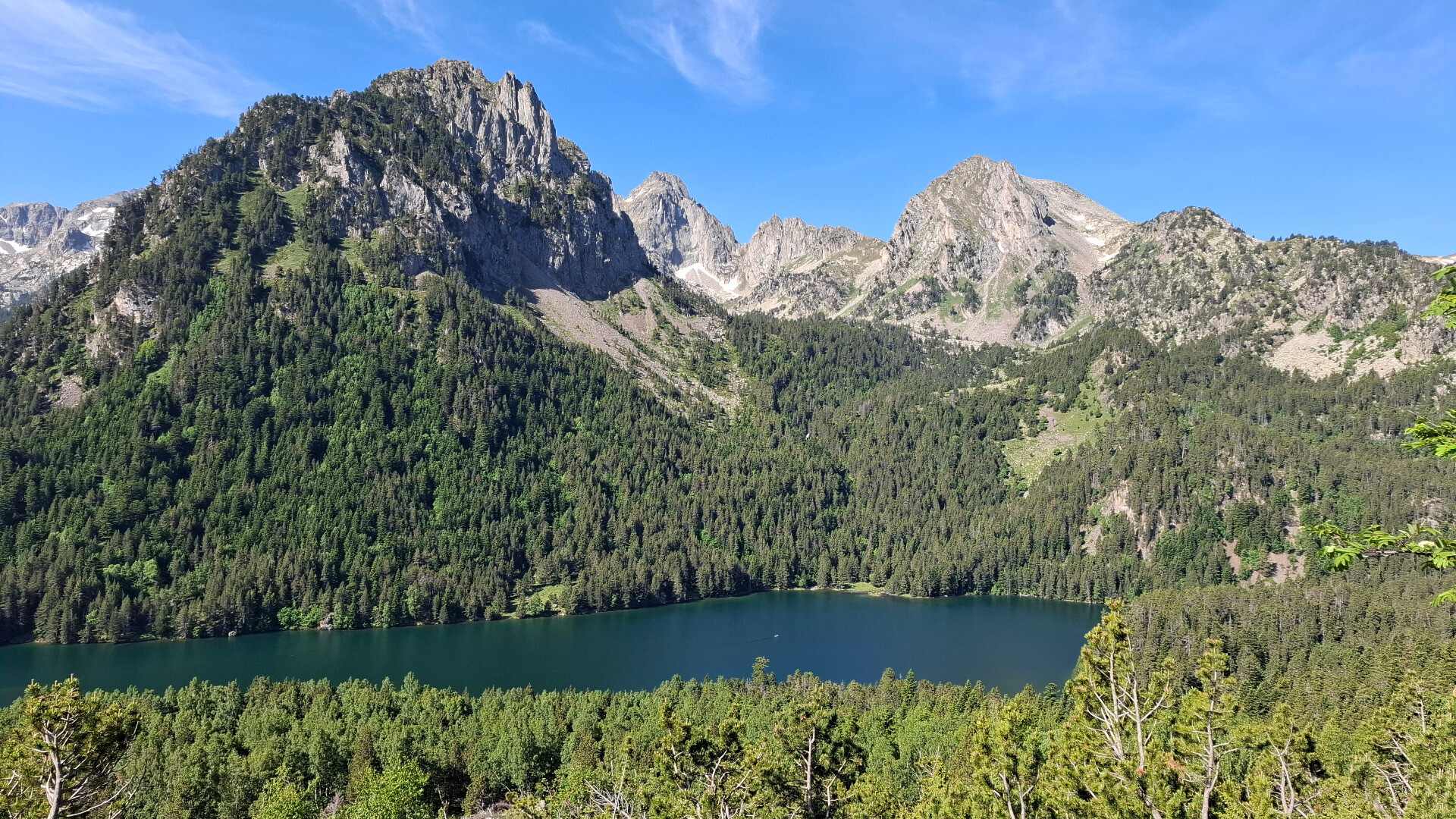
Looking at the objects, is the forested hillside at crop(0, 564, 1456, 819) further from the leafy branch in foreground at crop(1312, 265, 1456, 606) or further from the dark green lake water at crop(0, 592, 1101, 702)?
the dark green lake water at crop(0, 592, 1101, 702)

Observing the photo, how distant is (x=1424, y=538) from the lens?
1677 cm

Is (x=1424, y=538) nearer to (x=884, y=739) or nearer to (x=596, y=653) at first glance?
(x=884, y=739)

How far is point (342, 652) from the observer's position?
6033 inches

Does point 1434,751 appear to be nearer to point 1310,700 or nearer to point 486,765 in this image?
point 486,765

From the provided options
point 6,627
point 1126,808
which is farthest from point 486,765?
point 6,627

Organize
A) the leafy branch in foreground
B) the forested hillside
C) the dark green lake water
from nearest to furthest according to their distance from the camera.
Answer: the leafy branch in foreground < the forested hillside < the dark green lake water

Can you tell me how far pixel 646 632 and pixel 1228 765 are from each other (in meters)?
125

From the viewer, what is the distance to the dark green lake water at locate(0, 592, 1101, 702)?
446 ft

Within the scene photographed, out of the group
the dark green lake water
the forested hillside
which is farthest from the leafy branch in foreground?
the dark green lake water

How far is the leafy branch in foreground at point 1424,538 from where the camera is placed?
15.5 metres

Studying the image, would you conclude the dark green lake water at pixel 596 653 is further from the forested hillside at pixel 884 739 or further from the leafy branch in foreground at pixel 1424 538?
the leafy branch in foreground at pixel 1424 538

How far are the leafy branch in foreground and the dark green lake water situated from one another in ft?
387

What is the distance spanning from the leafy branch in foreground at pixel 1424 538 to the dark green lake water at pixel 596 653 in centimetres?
11789

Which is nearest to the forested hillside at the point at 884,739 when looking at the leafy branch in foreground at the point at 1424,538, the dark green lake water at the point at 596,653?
the leafy branch in foreground at the point at 1424,538
